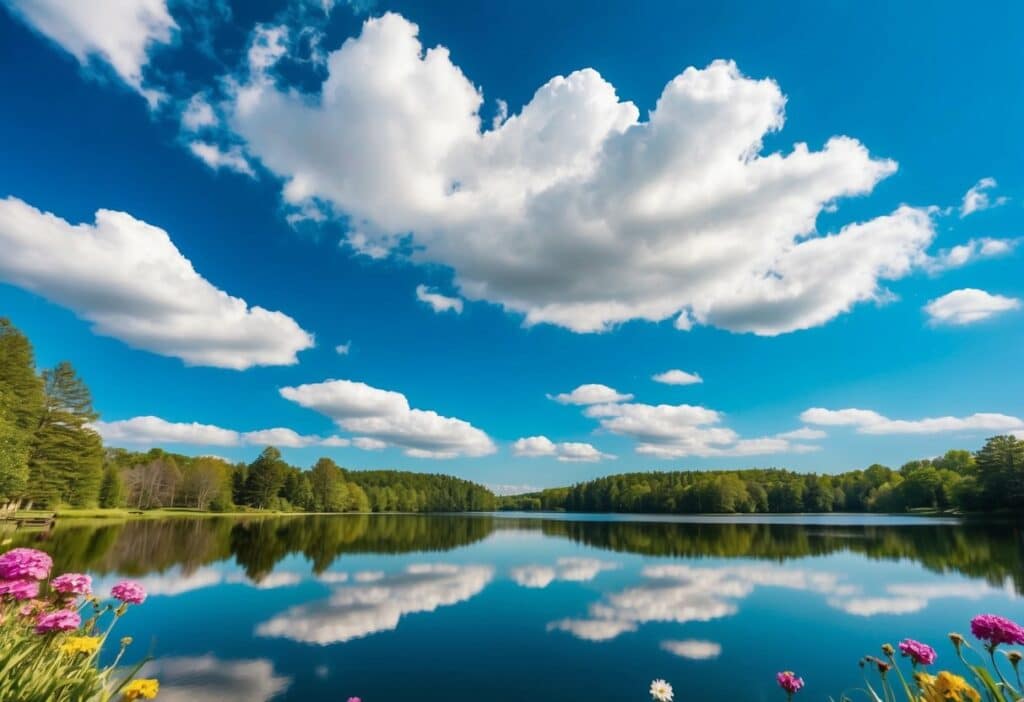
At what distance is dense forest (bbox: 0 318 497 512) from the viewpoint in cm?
4162

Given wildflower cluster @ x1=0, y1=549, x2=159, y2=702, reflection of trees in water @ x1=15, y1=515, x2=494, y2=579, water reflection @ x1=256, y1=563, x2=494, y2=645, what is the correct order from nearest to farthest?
wildflower cluster @ x1=0, y1=549, x2=159, y2=702
water reflection @ x1=256, y1=563, x2=494, y2=645
reflection of trees in water @ x1=15, y1=515, x2=494, y2=579

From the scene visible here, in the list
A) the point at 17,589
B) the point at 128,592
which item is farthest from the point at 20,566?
the point at 128,592

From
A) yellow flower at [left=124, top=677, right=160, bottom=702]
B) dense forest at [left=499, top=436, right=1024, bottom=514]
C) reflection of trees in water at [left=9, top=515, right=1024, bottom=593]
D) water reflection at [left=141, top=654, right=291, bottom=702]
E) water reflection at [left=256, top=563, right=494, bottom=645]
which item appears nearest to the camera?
yellow flower at [left=124, top=677, right=160, bottom=702]

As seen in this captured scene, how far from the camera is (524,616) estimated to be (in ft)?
62.5

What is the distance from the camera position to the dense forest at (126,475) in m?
41.6

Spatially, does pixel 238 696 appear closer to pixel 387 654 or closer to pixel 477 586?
pixel 387 654

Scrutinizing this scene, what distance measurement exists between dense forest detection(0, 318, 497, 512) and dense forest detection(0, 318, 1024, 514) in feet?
0.44

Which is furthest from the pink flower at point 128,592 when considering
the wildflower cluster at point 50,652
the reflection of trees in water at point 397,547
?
the reflection of trees in water at point 397,547

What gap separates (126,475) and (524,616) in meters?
88.1

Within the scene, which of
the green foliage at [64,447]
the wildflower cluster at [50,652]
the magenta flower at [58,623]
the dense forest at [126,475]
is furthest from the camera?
the green foliage at [64,447]

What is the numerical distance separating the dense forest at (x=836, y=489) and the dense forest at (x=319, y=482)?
0.87 ft

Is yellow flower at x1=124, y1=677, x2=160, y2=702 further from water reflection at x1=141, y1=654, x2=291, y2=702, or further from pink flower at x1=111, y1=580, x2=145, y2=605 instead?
water reflection at x1=141, y1=654, x2=291, y2=702

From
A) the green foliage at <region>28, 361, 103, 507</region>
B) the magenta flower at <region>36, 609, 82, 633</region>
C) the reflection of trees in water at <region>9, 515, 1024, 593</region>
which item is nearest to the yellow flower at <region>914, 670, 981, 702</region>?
the magenta flower at <region>36, 609, 82, 633</region>

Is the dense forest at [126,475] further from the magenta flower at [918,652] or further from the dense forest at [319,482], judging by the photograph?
the magenta flower at [918,652]
